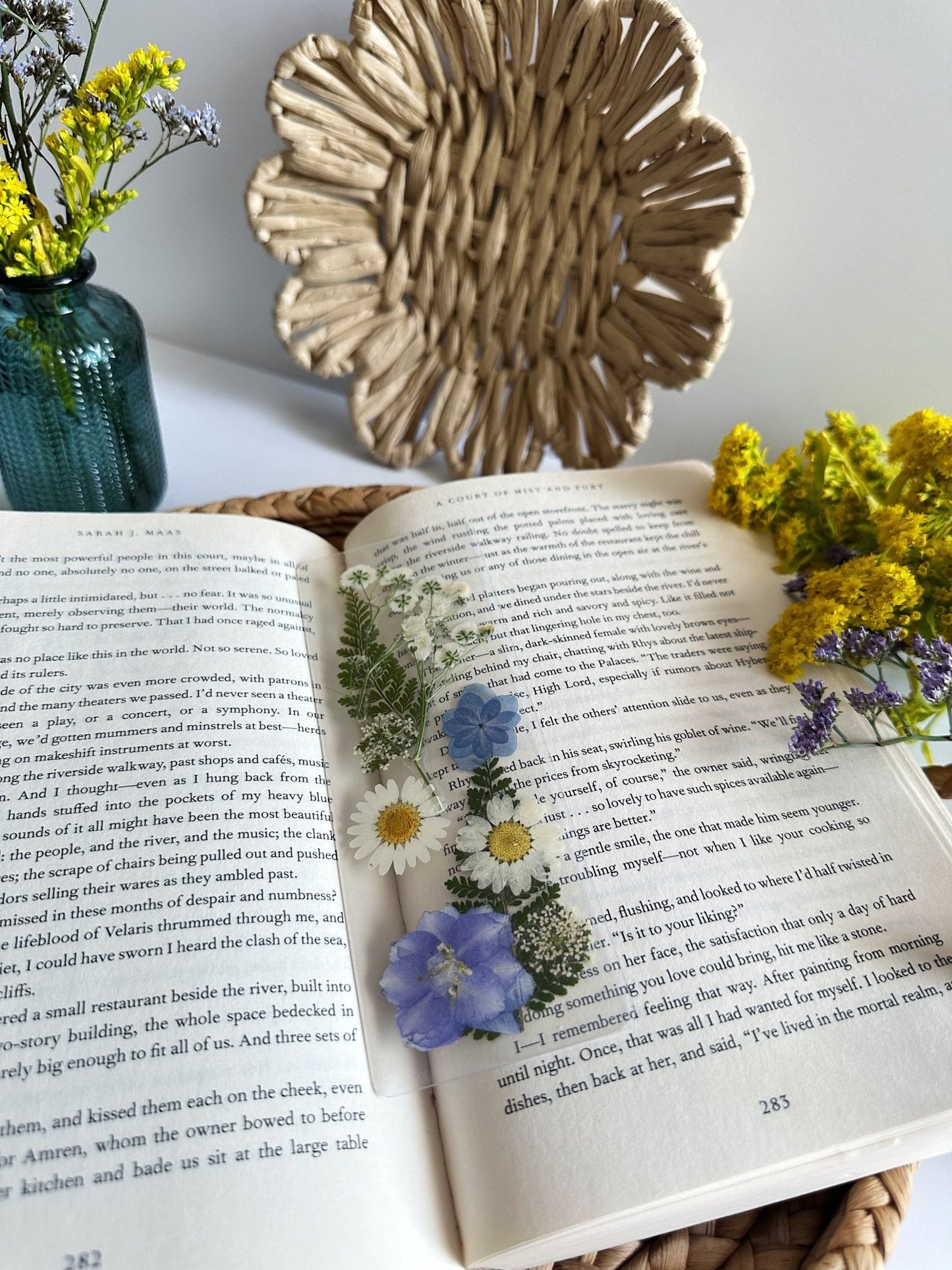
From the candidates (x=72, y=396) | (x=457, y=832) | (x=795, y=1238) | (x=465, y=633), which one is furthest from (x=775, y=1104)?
(x=72, y=396)

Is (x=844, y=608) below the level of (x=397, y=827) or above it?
above

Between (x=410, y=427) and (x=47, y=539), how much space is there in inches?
13.4

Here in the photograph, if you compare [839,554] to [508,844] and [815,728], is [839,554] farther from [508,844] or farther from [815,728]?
[508,844]

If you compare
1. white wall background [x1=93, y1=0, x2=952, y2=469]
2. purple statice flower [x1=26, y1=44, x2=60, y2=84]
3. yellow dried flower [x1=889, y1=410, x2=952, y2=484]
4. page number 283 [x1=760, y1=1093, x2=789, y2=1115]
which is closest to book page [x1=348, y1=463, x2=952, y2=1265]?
page number 283 [x1=760, y1=1093, x2=789, y2=1115]

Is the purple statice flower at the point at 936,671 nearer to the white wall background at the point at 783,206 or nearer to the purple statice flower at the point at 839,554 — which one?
the purple statice flower at the point at 839,554

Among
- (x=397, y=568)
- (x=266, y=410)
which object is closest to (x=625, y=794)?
(x=397, y=568)

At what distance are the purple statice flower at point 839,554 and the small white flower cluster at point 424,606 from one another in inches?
10.1

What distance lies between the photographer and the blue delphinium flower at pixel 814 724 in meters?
0.55

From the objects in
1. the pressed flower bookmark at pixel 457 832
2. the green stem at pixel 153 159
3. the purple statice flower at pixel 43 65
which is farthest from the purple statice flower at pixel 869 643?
the purple statice flower at pixel 43 65

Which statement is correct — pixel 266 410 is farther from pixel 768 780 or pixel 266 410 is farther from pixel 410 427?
pixel 768 780

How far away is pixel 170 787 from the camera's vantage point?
20.4 inches

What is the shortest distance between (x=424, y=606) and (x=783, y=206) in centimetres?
44

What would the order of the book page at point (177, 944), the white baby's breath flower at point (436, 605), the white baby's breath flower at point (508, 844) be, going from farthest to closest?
1. the white baby's breath flower at point (436, 605)
2. the white baby's breath flower at point (508, 844)
3. the book page at point (177, 944)

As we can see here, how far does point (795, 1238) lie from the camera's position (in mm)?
461
